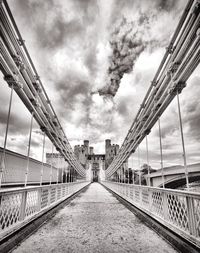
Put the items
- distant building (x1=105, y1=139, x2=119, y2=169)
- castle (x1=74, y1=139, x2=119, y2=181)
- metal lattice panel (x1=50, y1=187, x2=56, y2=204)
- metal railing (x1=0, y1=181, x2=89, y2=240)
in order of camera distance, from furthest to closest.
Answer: castle (x1=74, y1=139, x2=119, y2=181)
distant building (x1=105, y1=139, x2=119, y2=169)
metal lattice panel (x1=50, y1=187, x2=56, y2=204)
metal railing (x1=0, y1=181, x2=89, y2=240)

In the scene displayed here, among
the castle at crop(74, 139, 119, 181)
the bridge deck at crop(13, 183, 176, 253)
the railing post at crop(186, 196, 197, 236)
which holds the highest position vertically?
the castle at crop(74, 139, 119, 181)

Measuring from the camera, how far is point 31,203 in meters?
4.02

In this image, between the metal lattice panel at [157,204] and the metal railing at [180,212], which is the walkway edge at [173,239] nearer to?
the metal railing at [180,212]

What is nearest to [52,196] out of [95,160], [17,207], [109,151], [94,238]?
[17,207]

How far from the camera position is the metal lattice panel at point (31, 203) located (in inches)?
150

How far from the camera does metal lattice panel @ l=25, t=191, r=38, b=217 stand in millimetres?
3815

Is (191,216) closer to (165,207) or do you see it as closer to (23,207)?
(165,207)

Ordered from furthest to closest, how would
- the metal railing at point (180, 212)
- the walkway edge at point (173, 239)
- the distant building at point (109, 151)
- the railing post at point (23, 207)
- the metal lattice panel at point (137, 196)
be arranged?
the distant building at point (109, 151), the metal lattice panel at point (137, 196), the railing post at point (23, 207), the metal railing at point (180, 212), the walkway edge at point (173, 239)

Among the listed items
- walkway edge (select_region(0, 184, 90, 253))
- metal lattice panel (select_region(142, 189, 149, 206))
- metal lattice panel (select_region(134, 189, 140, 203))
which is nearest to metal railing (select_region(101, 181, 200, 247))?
metal lattice panel (select_region(142, 189, 149, 206))

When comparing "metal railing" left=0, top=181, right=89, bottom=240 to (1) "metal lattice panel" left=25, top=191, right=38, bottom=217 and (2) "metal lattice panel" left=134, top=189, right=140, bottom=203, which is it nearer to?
(1) "metal lattice panel" left=25, top=191, right=38, bottom=217

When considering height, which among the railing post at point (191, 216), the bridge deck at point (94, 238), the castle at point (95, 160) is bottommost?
the bridge deck at point (94, 238)

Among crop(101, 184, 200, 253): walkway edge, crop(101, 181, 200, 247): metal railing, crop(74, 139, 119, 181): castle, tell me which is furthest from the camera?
crop(74, 139, 119, 181): castle

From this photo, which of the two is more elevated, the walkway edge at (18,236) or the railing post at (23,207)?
the railing post at (23,207)

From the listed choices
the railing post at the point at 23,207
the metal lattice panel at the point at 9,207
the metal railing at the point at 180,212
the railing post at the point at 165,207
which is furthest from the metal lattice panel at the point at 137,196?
the metal lattice panel at the point at 9,207
